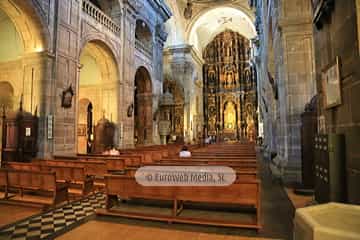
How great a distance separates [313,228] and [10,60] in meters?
10.6

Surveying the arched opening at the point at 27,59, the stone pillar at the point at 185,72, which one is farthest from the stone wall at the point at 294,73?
the stone pillar at the point at 185,72

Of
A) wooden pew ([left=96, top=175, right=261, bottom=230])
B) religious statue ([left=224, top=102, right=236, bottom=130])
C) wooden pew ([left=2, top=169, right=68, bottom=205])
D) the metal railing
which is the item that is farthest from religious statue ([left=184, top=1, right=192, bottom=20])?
wooden pew ([left=96, top=175, right=261, bottom=230])

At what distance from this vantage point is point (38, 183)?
4508 mm

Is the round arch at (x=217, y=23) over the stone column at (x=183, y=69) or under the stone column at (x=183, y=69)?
over

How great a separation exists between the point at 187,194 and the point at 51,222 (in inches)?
82.6

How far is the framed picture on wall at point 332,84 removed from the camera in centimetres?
300

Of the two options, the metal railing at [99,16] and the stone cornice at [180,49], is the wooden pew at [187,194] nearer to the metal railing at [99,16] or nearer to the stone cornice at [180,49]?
the metal railing at [99,16]

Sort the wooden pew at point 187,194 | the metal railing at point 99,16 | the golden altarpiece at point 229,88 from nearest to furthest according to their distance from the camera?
the wooden pew at point 187,194 → the metal railing at point 99,16 → the golden altarpiece at point 229,88

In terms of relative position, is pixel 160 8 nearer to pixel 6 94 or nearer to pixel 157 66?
pixel 157 66

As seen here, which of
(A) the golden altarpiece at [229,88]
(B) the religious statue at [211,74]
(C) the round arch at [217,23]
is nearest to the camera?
(C) the round arch at [217,23]

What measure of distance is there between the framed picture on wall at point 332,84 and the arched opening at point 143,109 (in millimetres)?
12747

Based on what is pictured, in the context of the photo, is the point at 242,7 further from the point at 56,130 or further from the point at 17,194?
the point at 17,194

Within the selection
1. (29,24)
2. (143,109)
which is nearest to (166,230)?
(29,24)

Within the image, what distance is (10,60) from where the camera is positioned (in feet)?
29.1
